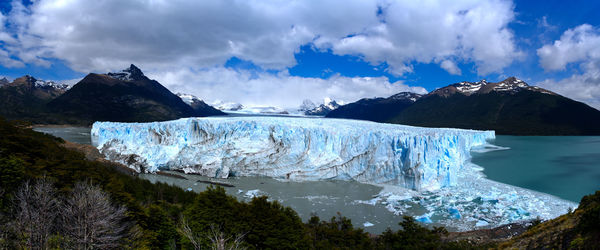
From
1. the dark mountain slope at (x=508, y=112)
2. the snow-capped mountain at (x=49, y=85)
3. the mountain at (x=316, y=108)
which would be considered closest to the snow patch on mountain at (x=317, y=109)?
the mountain at (x=316, y=108)

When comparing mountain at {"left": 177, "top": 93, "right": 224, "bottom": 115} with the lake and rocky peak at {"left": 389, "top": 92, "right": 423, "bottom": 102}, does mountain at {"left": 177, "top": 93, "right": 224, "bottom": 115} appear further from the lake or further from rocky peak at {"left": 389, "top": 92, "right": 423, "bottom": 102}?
the lake

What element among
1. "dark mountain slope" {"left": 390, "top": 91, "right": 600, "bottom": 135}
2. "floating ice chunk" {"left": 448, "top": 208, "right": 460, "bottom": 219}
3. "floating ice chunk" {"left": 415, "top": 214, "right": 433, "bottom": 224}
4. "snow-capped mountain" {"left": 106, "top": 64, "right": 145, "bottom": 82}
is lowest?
"floating ice chunk" {"left": 415, "top": 214, "right": 433, "bottom": 224}

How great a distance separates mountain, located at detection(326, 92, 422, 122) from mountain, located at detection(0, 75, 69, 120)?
3441 inches

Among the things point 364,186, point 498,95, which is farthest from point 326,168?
point 498,95

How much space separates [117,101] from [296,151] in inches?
Answer: 2986

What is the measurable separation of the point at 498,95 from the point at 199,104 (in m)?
108

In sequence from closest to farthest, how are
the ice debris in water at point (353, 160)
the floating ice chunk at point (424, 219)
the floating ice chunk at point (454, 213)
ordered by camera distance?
the floating ice chunk at point (424, 219) → the floating ice chunk at point (454, 213) → the ice debris in water at point (353, 160)

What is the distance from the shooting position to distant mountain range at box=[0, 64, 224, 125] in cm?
6438

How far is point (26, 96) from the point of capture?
8731cm

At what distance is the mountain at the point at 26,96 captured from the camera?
2408 inches

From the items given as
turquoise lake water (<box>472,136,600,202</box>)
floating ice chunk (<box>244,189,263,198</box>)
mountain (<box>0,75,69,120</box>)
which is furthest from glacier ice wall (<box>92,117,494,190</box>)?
mountain (<box>0,75,69,120</box>)

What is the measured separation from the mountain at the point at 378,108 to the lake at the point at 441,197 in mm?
75527

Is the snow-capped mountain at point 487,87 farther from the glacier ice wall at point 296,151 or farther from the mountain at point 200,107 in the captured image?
the mountain at point 200,107

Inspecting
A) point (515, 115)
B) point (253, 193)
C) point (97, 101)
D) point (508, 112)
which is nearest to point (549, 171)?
point (253, 193)
